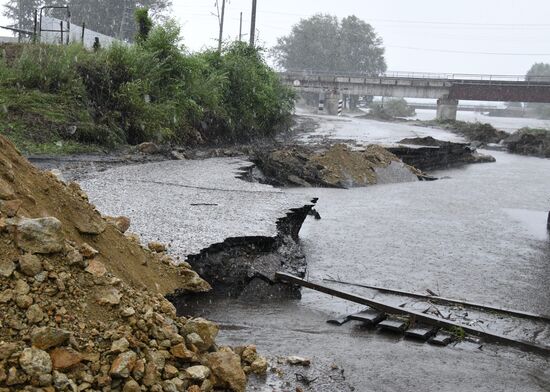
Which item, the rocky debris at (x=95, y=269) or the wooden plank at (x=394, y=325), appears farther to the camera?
the wooden plank at (x=394, y=325)

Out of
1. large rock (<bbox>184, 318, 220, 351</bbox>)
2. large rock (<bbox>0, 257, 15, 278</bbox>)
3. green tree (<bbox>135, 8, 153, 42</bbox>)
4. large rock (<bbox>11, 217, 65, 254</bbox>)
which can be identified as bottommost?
large rock (<bbox>184, 318, 220, 351</bbox>)

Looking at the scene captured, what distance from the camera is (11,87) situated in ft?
45.5

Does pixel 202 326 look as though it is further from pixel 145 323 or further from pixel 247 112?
pixel 247 112

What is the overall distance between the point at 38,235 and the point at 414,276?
508 centimetres

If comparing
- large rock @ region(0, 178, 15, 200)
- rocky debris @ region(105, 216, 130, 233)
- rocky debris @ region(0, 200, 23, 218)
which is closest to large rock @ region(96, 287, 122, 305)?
rocky debris @ region(0, 200, 23, 218)

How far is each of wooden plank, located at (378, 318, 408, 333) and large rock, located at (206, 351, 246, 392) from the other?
1.98 meters

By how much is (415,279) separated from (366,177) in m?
8.90

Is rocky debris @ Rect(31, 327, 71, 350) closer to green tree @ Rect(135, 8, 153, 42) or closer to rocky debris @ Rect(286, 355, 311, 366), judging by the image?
rocky debris @ Rect(286, 355, 311, 366)

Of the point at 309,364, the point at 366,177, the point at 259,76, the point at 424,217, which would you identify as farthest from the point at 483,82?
the point at 309,364

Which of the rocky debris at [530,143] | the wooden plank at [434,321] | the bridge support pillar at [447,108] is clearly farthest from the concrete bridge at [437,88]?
the wooden plank at [434,321]

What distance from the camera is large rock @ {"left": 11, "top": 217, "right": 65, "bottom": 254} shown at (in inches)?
136

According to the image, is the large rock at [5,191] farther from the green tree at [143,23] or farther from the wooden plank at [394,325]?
the green tree at [143,23]

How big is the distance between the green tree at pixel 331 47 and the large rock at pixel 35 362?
8473cm

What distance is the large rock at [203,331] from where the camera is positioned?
3.79 metres
